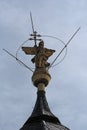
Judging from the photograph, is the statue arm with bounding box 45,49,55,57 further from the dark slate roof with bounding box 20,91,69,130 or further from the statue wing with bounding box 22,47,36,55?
the dark slate roof with bounding box 20,91,69,130

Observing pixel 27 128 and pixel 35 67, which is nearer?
pixel 27 128

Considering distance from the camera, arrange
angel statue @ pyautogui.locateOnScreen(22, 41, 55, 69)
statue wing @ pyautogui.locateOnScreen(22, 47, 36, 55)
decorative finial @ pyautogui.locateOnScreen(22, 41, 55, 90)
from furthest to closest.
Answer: statue wing @ pyautogui.locateOnScreen(22, 47, 36, 55), angel statue @ pyautogui.locateOnScreen(22, 41, 55, 69), decorative finial @ pyautogui.locateOnScreen(22, 41, 55, 90)

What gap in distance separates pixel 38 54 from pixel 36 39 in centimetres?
83

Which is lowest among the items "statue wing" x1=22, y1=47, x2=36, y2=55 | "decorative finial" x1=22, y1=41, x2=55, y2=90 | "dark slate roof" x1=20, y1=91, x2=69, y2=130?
"dark slate roof" x1=20, y1=91, x2=69, y2=130

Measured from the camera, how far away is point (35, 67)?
62.5ft

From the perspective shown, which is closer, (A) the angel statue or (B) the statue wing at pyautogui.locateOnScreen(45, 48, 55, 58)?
(A) the angel statue

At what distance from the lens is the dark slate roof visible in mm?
16703

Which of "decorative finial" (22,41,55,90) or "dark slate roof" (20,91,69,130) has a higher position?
"decorative finial" (22,41,55,90)

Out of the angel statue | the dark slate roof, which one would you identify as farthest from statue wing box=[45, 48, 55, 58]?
the dark slate roof

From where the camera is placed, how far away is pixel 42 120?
17.0 meters

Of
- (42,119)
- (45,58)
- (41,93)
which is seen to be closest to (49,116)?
(42,119)

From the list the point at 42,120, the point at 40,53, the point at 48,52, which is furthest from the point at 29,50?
the point at 42,120

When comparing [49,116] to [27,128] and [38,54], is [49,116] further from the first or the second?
[38,54]

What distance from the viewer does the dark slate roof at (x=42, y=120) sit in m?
16.7
